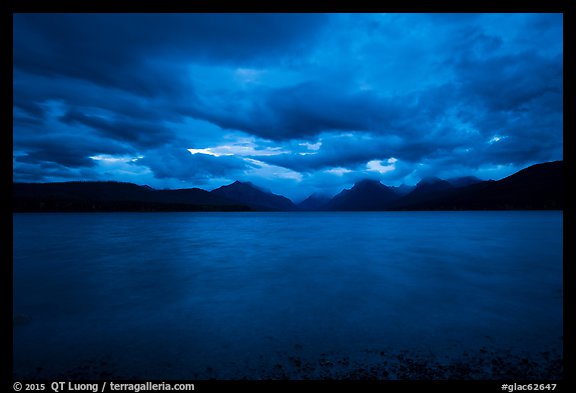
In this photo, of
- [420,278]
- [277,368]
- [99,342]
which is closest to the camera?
[277,368]

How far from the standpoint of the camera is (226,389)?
461 centimetres

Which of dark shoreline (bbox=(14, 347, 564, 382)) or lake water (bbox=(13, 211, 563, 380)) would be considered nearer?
dark shoreline (bbox=(14, 347, 564, 382))

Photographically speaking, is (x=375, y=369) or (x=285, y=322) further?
(x=285, y=322)

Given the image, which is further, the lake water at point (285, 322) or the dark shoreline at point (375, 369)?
the lake water at point (285, 322)

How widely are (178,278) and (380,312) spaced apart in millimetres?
11960

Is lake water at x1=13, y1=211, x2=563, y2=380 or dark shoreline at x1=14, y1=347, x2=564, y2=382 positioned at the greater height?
dark shoreline at x1=14, y1=347, x2=564, y2=382

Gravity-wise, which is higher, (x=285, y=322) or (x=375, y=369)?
(x=375, y=369)

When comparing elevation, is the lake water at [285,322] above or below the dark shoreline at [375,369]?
below

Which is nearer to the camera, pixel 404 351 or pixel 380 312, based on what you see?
pixel 404 351

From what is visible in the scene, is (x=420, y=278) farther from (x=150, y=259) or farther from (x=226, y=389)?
(x=150, y=259)
